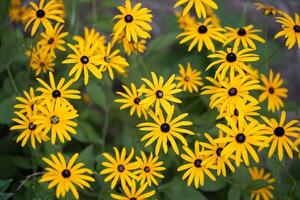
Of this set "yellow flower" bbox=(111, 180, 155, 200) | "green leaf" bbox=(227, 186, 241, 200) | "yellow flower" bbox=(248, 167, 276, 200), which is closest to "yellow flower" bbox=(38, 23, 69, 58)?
"yellow flower" bbox=(111, 180, 155, 200)

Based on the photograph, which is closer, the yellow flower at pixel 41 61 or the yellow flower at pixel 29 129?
the yellow flower at pixel 29 129

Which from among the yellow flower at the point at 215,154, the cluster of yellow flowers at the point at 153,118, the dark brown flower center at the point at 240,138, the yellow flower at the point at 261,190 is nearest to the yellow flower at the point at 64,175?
the cluster of yellow flowers at the point at 153,118

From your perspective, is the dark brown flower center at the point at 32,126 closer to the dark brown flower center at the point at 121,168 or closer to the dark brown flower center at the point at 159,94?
the dark brown flower center at the point at 121,168

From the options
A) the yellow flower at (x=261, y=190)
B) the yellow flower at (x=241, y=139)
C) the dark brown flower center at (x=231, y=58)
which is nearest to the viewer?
the yellow flower at (x=241, y=139)

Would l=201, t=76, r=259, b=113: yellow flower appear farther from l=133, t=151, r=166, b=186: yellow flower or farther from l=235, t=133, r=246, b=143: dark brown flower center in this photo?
l=133, t=151, r=166, b=186: yellow flower

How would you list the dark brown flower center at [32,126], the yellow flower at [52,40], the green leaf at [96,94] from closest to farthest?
the dark brown flower center at [32,126]
the yellow flower at [52,40]
the green leaf at [96,94]
